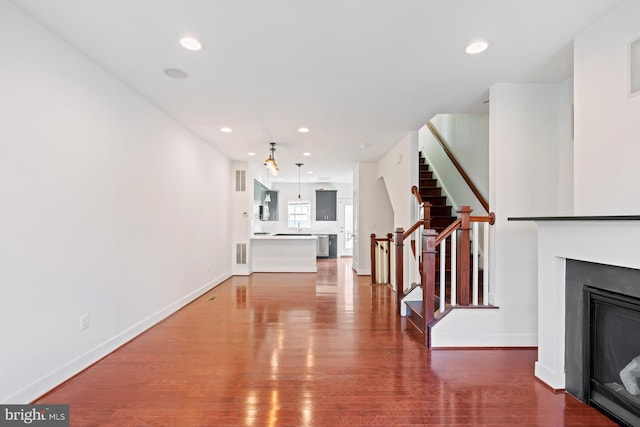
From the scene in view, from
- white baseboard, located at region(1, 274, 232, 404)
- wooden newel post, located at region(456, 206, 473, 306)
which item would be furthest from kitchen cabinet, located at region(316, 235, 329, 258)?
wooden newel post, located at region(456, 206, 473, 306)

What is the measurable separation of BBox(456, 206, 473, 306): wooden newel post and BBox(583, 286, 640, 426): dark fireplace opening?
1002 mm

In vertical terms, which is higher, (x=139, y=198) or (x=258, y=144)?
(x=258, y=144)

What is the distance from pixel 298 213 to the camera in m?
10.9

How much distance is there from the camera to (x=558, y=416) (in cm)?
193

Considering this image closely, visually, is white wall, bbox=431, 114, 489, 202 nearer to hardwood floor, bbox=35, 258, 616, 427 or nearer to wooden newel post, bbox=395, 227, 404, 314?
wooden newel post, bbox=395, 227, 404, 314

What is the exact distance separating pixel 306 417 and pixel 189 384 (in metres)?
1.01

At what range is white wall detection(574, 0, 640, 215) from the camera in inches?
76.9

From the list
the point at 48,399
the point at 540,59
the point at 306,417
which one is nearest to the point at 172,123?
the point at 48,399

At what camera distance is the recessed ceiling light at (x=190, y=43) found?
227cm

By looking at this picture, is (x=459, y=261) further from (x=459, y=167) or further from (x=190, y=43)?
(x=190, y=43)

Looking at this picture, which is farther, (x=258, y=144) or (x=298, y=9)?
(x=258, y=144)

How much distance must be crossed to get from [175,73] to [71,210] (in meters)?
1.50

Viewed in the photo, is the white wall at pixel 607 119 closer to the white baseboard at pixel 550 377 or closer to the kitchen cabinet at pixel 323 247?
the white baseboard at pixel 550 377

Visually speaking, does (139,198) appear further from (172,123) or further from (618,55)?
(618,55)
